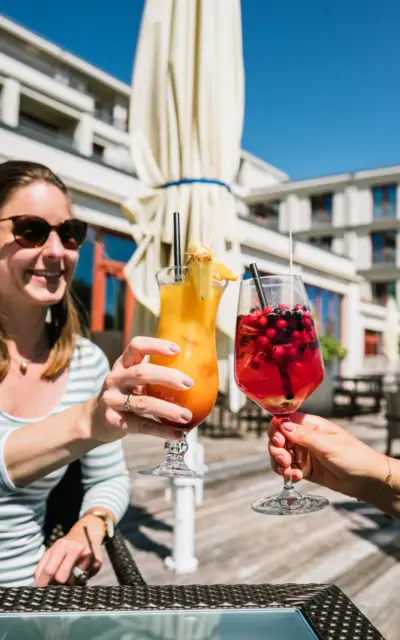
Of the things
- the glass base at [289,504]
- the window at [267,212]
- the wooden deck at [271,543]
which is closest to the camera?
the glass base at [289,504]

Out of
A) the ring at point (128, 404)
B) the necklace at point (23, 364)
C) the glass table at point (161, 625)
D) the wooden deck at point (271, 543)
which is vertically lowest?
the wooden deck at point (271, 543)

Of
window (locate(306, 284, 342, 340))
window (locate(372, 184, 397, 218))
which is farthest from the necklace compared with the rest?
window (locate(372, 184, 397, 218))

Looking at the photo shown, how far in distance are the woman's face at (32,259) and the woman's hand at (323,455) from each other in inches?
30.0

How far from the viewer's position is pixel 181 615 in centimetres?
89

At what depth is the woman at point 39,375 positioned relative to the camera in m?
1.36

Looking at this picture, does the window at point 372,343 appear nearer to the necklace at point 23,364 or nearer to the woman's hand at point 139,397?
the necklace at point 23,364

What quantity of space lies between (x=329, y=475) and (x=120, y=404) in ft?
1.99

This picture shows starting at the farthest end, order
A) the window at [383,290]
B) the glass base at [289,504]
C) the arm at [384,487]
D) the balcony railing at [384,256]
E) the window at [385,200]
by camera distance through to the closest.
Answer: the balcony railing at [384,256]
the window at [383,290]
the window at [385,200]
the arm at [384,487]
the glass base at [289,504]

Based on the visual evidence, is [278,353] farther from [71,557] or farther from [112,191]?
[112,191]

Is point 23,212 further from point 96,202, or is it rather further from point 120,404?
point 96,202

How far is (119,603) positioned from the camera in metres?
0.91

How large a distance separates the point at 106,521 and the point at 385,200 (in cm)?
3891

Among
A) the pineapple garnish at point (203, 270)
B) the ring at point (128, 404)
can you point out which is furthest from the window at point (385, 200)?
the ring at point (128, 404)

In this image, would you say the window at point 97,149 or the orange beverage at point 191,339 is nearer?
the orange beverage at point 191,339
